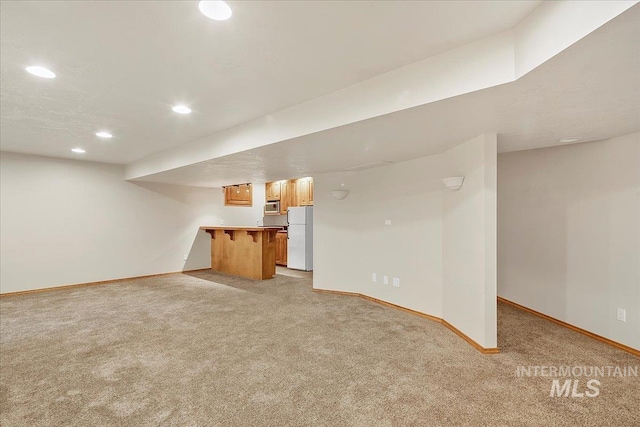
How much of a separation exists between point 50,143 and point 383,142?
471 cm

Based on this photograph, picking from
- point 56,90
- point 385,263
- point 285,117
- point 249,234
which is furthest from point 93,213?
point 385,263

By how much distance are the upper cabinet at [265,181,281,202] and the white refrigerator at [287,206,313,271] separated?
1000 millimetres

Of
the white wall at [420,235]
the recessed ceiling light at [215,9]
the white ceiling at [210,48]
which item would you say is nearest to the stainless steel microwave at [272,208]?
the white wall at [420,235]

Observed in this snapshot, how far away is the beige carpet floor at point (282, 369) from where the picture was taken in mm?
1905

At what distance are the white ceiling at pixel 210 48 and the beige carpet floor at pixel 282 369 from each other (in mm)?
2354

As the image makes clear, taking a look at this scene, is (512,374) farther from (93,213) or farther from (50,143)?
(93,213)

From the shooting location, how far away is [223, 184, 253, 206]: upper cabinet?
7844 mm

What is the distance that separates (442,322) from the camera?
11.7 feet

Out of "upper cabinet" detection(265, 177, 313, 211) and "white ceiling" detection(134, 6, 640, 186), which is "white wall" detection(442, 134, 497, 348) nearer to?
"white ceiling" detection(134, 6, 640, 186)

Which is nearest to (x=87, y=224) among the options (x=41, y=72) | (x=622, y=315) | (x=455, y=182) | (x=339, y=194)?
(x=41, y=72)

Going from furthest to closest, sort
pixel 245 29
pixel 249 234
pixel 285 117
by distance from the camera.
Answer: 1. pixel 249 234
2. pixel 285 117
3. pixel 245 29

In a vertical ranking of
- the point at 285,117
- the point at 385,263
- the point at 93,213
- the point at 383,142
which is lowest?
the point at 385,263

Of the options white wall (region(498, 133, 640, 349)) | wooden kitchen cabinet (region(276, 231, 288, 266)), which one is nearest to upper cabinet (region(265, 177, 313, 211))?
wooden kitchen cabinet (region(276, 231, 288, 266))

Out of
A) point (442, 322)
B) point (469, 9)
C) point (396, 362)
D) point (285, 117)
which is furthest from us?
point (442, 322)
